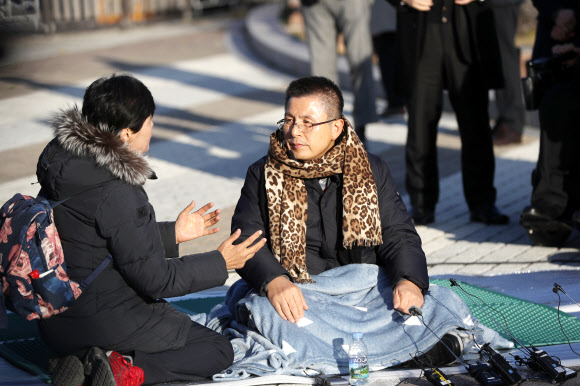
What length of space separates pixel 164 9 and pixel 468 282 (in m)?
12.2

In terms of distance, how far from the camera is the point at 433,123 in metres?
6.59

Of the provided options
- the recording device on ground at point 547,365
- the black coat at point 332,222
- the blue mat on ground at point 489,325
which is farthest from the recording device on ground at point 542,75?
the recording device on ground at point 547,365

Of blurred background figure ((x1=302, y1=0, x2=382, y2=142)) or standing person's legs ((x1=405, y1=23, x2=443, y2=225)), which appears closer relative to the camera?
standing person's legs ((x1=405, y1=23, x2=443, y2=225))

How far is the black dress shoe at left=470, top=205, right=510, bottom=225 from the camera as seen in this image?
6.65m

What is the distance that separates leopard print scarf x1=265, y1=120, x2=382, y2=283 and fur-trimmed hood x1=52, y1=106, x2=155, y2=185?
85 cm

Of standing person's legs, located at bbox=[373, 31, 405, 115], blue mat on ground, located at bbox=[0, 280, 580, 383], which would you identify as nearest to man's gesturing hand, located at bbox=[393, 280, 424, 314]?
blue mat on ground, located at bbox=[0, 280, 580, 383]

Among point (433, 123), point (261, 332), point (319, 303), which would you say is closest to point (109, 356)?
point (261, 332)

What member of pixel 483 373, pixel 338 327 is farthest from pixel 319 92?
pixel 483 373

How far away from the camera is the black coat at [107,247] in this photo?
3.67 m

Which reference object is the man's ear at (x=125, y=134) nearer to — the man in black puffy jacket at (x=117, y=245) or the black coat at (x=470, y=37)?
the man in black puffy jacket at (x=117, y=245)

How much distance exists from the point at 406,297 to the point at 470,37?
282cm

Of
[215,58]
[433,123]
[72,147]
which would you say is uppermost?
[72,147]

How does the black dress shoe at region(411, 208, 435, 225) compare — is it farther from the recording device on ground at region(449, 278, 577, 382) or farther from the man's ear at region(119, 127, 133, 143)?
the man's ear at region(119, 127, 133, 143)

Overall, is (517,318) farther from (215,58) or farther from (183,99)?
(215,58)
